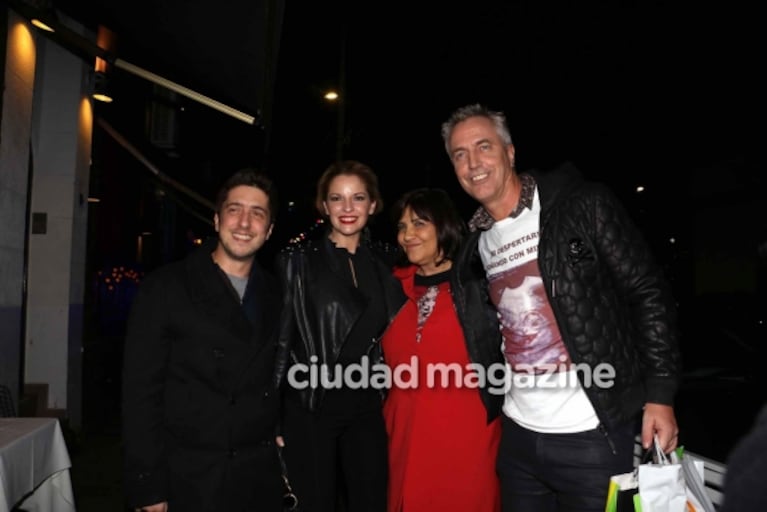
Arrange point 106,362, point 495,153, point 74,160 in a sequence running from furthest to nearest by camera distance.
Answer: point 106,362 → point 74,160 → point 495,153

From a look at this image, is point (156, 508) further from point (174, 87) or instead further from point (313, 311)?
point (174, 87)

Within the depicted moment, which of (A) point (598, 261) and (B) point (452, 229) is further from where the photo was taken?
(B) point (452, 229)

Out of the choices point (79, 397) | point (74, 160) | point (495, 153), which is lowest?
point (79, 397)

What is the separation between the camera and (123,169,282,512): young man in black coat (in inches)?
100.0

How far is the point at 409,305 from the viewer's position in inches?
142

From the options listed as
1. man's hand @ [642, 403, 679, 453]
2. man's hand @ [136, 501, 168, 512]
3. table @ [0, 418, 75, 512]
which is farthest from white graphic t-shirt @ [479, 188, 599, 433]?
table @ [0, 418, 75, 512]

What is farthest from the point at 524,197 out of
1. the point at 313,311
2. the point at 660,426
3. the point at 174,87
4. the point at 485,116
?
the point at 174,87

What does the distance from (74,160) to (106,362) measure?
18.5 feet

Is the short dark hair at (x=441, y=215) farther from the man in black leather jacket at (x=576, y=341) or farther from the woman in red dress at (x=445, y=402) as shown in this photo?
the man in black leather jacket at (x=576, y=341)

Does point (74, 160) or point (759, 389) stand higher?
point (74, 160)

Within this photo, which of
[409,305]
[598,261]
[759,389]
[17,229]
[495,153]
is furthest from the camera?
[759,389]

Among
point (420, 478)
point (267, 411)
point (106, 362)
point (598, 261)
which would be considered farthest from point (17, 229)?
point (106, 362)

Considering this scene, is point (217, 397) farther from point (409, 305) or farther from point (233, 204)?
point (409, 305)

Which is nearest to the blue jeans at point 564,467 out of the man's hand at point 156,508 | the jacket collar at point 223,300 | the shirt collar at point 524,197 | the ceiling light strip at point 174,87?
the shirt collar at point 524,197
